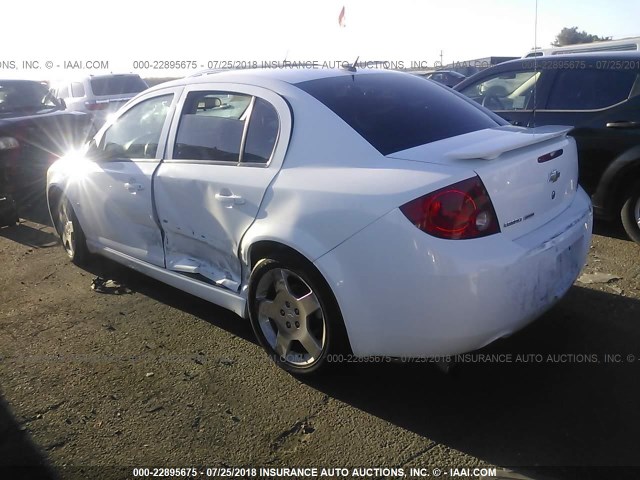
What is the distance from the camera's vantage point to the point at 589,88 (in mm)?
5238

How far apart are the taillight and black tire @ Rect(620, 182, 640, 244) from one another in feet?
9.46

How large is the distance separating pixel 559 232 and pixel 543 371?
30.1 inches

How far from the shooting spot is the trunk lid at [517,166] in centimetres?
269

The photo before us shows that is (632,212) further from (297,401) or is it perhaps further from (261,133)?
(297,401)

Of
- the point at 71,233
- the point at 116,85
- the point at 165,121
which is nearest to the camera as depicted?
the point at 165,121

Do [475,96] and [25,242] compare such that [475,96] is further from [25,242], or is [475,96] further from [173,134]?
[25,242]

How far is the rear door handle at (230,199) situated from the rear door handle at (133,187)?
867 mm

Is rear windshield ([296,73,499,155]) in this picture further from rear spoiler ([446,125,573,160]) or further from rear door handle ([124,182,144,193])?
rear door handle ([124,182,144,193])

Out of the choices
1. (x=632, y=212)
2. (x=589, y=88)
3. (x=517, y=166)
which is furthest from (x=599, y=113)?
(x=517, y=166)

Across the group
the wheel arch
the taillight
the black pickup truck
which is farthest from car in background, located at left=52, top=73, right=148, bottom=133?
the taillight

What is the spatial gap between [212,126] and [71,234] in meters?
2.20

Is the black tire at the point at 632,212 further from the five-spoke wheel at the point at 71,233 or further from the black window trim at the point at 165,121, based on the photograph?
the five-spoke wheel at the point at 71,233

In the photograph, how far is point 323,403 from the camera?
9.89 feet

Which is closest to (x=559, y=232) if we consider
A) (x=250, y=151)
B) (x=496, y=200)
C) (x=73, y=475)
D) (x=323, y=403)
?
(x=496, y=200)
